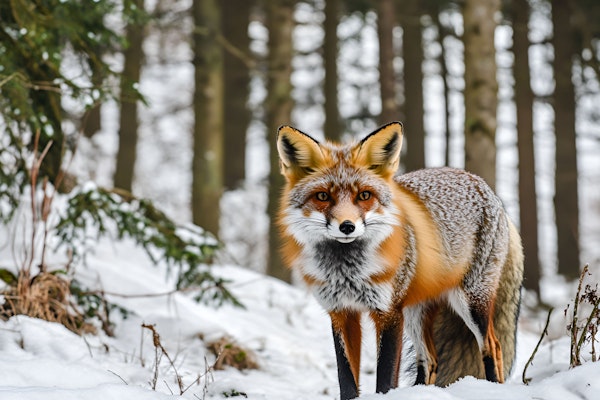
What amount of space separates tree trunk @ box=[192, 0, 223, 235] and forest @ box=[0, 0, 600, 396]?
26 mm

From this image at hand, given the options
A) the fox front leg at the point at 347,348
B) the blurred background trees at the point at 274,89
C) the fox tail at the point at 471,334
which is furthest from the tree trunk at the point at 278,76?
the fox front leg at the point at 347,348

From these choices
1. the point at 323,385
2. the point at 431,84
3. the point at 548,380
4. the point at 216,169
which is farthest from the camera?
the point at 431,84

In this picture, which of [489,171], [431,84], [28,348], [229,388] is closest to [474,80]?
[489,171]

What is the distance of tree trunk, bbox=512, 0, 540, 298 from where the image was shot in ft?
44.7

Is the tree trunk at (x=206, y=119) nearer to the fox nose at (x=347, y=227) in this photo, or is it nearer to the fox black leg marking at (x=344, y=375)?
the fox black leg marking at (x=344, y=375)

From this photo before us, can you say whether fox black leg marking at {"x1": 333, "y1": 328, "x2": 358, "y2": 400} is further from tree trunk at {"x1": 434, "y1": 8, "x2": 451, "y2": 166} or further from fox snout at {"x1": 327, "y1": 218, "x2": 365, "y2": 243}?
tree trunk at {"x1": 434, "y1": 8, "x2": 451, "y2": 166}

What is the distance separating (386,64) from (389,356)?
8288 millimetres

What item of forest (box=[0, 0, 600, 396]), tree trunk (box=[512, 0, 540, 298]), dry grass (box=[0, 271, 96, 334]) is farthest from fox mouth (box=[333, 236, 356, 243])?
A: tree trunk (box=[512, 0, 540, 298])

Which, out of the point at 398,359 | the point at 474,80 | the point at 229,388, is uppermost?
the point at 474,80

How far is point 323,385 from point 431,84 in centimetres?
1813

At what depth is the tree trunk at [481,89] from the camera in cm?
834

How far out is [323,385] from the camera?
5539 mm

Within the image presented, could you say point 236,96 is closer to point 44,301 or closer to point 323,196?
point 44,301

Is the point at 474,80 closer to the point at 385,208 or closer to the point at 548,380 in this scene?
the point at 385,208
